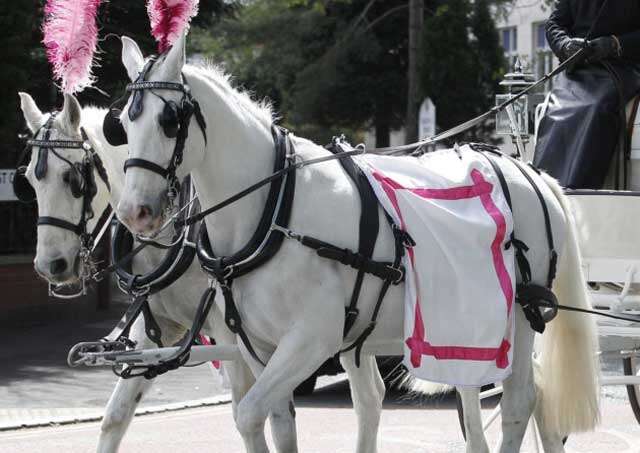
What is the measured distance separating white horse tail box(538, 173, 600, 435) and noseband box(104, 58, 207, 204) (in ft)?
7.49

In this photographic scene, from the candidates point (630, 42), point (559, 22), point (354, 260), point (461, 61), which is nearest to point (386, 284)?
point (354, 260)

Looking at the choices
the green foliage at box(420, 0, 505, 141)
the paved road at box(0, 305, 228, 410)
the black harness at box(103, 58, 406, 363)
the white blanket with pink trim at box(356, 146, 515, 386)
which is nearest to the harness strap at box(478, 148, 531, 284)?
the white blanket with pink trim at box(356, 146, 515, 386)

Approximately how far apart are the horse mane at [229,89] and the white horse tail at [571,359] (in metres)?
1.74

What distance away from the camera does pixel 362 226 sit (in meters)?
5.07

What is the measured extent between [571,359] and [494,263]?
3.14 feet

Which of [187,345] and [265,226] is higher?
[265,226]

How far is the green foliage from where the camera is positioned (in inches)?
910

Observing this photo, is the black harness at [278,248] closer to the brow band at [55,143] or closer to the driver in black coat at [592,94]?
the brow band at [55,143]

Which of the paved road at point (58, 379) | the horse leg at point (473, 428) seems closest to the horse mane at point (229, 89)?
the horse leg at point (473, 428)

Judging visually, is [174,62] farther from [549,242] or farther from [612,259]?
[612,259]

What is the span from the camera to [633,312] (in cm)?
682

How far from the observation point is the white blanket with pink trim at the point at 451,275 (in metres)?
5.14

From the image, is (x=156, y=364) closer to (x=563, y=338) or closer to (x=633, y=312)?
(x=563, y=338)

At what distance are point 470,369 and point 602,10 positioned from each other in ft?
9.57
